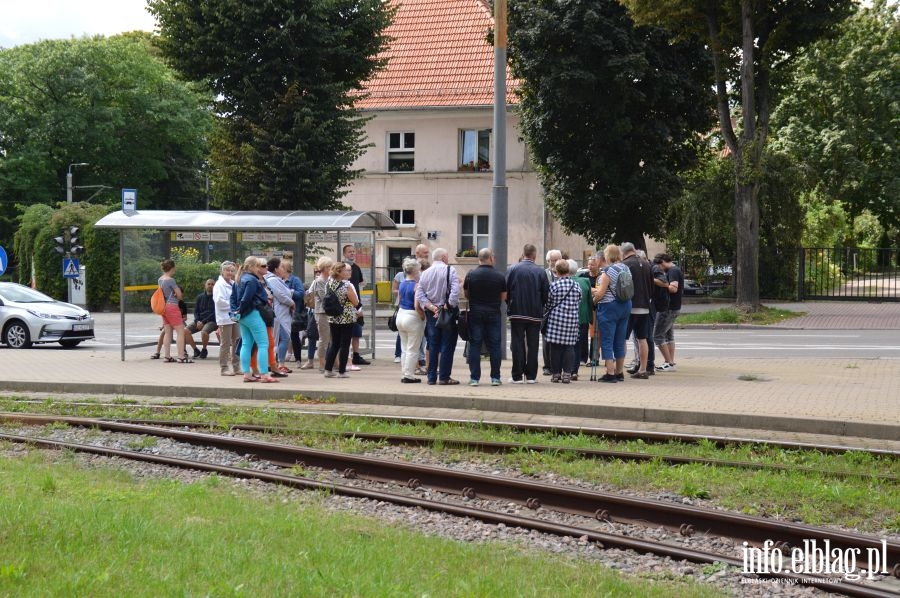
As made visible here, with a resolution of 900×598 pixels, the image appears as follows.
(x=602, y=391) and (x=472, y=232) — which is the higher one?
(x=472, y=232)

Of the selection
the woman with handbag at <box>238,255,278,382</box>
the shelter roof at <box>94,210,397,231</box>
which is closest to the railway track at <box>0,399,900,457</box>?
the woman with handbag at <box>238,255,278,382</box>

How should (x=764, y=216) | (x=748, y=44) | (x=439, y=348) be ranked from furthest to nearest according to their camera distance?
(x=764, y=216) → (x=748, y=44) → (x=439, y=348)

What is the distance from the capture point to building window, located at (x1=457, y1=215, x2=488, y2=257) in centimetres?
4388

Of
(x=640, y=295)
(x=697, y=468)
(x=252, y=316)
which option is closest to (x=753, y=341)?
(x=640, y=295)

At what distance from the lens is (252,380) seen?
15.6m

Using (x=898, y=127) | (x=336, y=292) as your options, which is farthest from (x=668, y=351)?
(x=898, y=127)

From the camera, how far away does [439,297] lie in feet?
47.0

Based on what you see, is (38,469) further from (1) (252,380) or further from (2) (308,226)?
(2) (308,226)

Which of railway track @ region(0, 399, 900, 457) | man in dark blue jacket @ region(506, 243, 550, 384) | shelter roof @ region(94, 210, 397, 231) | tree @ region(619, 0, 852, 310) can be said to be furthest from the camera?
tree @ region(619, 0, 852, 310)

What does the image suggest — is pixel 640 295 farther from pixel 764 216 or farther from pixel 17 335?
pixel 764 216

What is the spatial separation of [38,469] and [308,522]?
3.33m

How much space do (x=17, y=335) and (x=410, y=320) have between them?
13.0 m

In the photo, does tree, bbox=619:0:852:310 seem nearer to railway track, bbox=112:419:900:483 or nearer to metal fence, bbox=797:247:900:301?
metal fence, bbox=797:247:900:301

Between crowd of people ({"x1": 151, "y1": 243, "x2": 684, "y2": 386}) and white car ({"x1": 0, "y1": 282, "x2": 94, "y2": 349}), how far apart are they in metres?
8.56
